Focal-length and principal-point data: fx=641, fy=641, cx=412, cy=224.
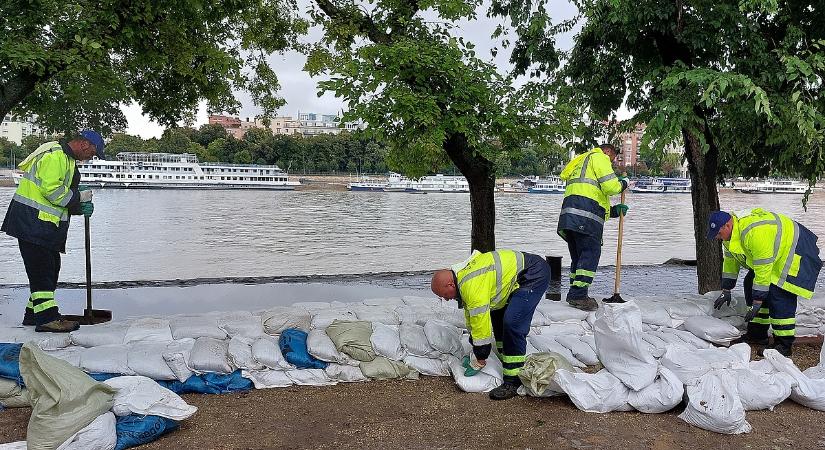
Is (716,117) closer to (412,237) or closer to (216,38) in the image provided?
(216,38)

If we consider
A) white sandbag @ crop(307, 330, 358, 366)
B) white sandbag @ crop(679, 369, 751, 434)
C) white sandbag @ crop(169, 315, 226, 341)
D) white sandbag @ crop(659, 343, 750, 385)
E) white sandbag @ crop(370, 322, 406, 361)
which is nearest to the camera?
white sandbag @ crop(679, 369, 751, 434)

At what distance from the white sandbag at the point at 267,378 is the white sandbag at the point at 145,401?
73 centimetres

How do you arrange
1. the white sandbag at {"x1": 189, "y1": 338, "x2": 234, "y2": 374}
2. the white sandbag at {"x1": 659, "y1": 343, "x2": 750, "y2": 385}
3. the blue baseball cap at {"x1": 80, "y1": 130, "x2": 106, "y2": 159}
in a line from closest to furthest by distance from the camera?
1. the white sandbag at {"x1": 659, "y1": 343, "x2": 750, "y2": 385}
2. the white sandbag at {"x1": 189, "y1": 338, "x2": 234, "y2": 374}
3. the blue baseball cap at {"x1": 80, "y1": 130, "x2": 106, "y2": 159}

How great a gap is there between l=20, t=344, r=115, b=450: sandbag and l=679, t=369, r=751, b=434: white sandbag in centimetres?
311

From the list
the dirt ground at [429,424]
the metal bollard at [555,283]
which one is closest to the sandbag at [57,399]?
the dirt ground at [429,424]

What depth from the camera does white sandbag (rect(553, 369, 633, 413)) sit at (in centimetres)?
372

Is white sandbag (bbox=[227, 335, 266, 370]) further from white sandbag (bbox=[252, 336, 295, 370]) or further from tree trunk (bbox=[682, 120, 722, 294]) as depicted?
tree trunk (bbox=[682, 120, 722, 294])

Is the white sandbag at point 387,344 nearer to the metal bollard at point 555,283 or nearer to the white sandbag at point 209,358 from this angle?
the white sandbag at point 209,358

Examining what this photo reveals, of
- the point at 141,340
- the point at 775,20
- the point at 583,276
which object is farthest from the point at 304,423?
the point at 775,20

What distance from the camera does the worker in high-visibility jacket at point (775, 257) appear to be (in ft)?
14.7

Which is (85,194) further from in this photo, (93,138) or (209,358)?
(209,358)

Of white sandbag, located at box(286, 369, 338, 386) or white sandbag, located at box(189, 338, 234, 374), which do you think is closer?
white sandbag, located at box(189, 338, 234, 374)

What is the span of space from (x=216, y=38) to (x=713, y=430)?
6245 mm

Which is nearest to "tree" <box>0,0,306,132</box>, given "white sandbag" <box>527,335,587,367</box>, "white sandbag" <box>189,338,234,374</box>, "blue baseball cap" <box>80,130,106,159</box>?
"blue baseball cap" <box>80,130,106,159</box>
